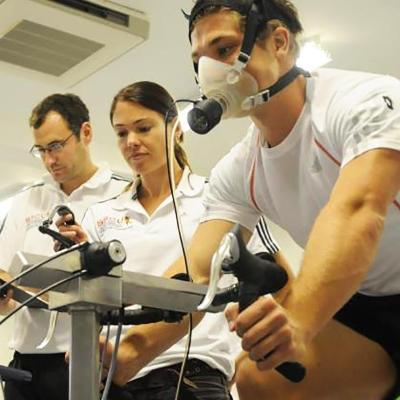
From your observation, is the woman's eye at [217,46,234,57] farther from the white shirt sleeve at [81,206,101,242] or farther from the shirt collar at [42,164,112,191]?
the shirt collar at [42,164,112,191]

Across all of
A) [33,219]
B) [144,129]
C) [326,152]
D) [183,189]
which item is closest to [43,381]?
[33,219]

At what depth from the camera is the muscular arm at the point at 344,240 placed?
1050 mm

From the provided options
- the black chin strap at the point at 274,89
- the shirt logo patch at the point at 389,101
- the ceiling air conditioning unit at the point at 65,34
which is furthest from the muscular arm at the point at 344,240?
the ceiling air conditioning unit at the point at 65,34

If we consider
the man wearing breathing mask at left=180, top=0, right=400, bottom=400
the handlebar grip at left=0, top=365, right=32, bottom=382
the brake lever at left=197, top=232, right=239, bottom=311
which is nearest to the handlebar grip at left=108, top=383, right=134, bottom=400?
the handlebar grip at left=0, top=365, right=32, bottom=382

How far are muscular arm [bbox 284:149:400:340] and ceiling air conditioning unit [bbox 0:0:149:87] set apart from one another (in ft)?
7.27

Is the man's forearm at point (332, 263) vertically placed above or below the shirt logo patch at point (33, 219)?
above

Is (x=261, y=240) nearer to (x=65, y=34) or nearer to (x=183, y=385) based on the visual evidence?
(x=183, y=385)

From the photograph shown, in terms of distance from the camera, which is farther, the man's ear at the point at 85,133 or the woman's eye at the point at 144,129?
the man's ear at the point at 85,133

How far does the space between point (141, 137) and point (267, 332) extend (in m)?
1.32

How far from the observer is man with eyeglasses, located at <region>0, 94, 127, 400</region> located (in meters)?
2.12

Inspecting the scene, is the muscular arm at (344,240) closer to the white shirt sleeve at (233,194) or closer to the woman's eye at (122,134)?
the white shirt sleeve at (233,194)

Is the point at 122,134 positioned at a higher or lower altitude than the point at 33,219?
higher

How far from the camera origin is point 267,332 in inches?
36.2

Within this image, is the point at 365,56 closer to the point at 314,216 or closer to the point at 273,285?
the point at 314,216
